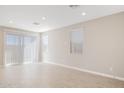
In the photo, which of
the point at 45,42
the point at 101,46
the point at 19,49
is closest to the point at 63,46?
the point at 45,42

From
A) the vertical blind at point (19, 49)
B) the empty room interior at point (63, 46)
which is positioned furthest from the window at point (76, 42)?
the vertical blind at point (19, 49)

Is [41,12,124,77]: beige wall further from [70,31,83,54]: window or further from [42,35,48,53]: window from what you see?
[42,35,48,53]: window

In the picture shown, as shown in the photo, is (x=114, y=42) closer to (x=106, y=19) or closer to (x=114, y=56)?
(x=114, y=56)

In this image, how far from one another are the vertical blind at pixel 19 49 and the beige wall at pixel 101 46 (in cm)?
281

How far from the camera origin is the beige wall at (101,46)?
3771 millimetres

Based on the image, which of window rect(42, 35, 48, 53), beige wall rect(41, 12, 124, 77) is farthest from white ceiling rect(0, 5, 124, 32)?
window rect(42, 35, 48, 53)

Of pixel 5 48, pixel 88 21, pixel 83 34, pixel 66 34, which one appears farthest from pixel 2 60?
pixel 88 21

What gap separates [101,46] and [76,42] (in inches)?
59.8

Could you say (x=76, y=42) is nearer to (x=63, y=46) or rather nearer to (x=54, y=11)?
(x=63, y=46)

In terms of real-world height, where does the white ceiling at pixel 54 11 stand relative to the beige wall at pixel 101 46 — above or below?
above

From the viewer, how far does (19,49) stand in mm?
6957

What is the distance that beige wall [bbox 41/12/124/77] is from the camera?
3.77m

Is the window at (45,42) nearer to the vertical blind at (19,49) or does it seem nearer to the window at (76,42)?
the vertical blind at (19,49)
